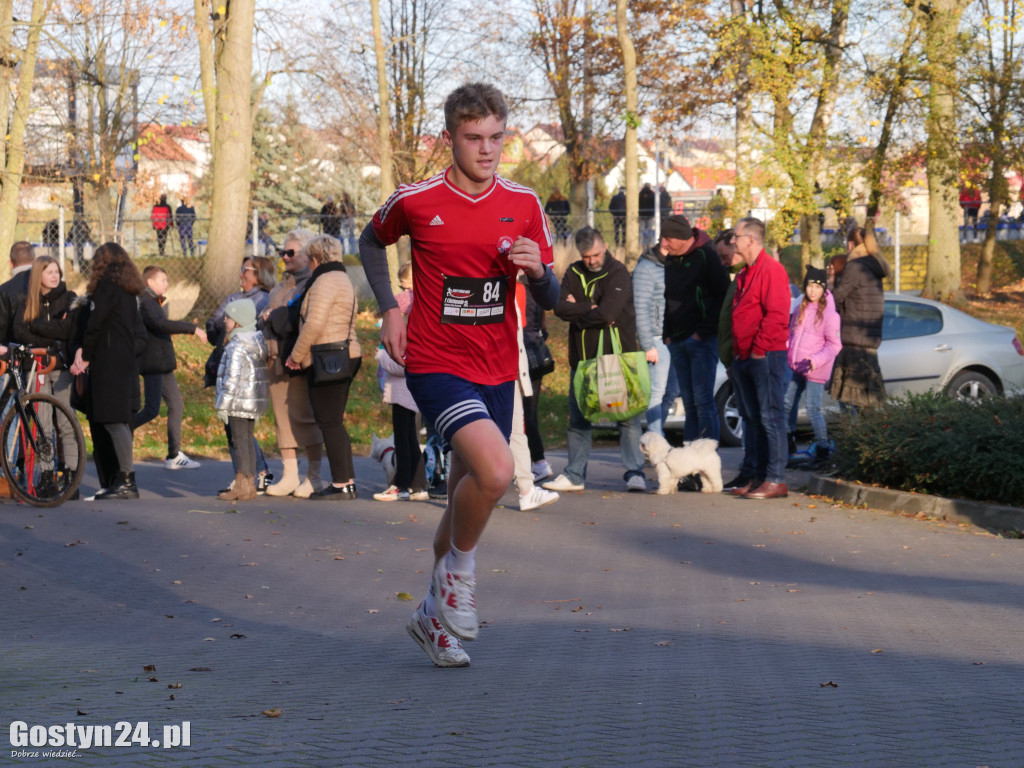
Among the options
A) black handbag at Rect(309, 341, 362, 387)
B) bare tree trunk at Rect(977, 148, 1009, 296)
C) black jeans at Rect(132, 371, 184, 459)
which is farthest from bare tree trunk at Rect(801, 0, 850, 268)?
black handbag at Rect(309, 341, 362, 387)

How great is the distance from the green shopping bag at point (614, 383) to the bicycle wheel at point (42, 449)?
4.18 meters

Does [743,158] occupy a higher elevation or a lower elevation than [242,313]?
higher

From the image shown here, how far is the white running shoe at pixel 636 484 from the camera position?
11.9 m

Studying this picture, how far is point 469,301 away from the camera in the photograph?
5199mm

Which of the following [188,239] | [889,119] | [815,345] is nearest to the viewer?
[815,345]

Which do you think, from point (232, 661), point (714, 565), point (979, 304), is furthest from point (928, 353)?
point (979, 304)

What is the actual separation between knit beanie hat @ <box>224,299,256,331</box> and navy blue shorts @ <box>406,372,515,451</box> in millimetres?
6480

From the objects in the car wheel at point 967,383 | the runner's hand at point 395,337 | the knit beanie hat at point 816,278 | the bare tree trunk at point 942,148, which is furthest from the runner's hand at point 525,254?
the bare tree trunk at point 942,148

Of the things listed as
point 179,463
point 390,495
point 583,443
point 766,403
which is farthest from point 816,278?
point 179,463

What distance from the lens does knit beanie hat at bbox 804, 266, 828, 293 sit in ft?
43.1

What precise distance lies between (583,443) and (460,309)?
6.82 metres

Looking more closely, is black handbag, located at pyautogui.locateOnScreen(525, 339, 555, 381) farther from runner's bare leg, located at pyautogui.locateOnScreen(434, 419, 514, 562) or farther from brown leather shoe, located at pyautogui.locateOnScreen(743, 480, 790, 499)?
runner's bare leg, located at pyautogui.locateOnScreen(434, 419, 514, 562)

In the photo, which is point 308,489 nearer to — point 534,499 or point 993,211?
→ point 534,499

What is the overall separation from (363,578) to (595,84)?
3238 centimetres
